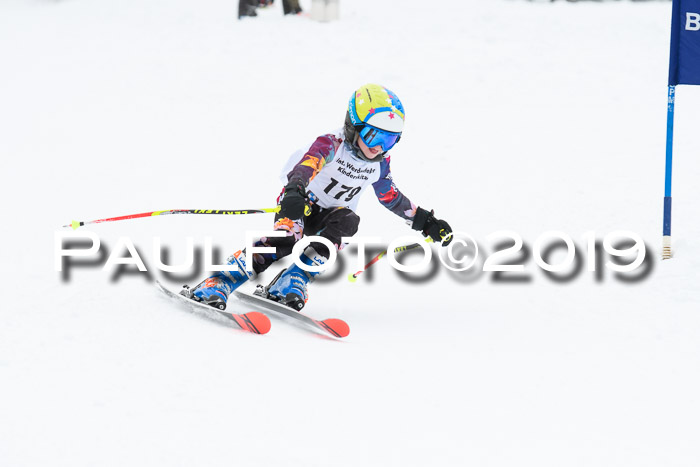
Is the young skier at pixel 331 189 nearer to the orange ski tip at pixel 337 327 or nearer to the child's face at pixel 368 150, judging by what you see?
the child's face at pixel 368 150

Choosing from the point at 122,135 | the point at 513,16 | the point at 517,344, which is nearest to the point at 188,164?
the point at 122,135

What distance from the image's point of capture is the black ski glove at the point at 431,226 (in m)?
5.55

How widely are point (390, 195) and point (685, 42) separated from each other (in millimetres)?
2786

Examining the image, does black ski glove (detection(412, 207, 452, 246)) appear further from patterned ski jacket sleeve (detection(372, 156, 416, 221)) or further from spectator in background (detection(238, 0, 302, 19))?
spectator in background (detection(238, 0, 302, 19))

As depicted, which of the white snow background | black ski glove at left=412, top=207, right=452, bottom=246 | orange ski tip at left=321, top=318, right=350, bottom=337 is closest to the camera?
the white snow background

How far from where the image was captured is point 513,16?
14531 millimetres

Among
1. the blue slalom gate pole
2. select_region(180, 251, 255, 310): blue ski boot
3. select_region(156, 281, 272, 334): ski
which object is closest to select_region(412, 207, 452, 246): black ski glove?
select_region(180, 251, 255, 310): blue ski boot

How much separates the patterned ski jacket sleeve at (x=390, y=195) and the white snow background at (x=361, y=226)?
0.72 metres

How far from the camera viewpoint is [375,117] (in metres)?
4.88

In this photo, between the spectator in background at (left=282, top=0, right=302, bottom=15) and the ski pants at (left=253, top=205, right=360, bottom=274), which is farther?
the spectator in background at (left=282, top=0, right=302, bottom=15)

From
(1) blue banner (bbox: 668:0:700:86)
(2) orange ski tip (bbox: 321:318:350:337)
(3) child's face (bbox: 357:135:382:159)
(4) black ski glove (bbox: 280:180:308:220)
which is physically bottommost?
(2) orange ski tip (bbox: 321:318:350:337)

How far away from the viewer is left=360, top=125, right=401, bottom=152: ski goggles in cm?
493

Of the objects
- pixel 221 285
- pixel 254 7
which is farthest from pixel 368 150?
pixel 254 7

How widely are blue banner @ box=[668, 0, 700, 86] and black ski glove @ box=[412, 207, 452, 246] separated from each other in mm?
2384
